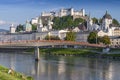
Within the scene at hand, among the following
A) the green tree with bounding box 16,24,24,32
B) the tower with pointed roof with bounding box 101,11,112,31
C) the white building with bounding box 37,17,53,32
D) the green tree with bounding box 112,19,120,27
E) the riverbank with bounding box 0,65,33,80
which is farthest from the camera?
the green tree with bounding box 16,24,24,32

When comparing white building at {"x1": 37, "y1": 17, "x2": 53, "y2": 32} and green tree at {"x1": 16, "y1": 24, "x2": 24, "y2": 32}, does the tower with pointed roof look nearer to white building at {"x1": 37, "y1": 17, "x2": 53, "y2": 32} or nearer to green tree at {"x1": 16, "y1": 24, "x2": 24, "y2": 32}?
white building at {"x1": 37, "y1": 17, "x2": 53, "y2": 32}

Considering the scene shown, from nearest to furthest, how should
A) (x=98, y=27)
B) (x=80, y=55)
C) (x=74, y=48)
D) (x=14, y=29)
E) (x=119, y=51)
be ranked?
(x=119, y=51) < (x=80, y=55) < (x=74, y=48) < (x=98, y=27) < (x=14, y=29)

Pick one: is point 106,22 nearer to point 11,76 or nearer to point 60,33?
point 60,33

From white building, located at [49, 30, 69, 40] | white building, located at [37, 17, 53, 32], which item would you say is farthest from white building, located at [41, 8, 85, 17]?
white building, located at [49, 30, 69, 40]

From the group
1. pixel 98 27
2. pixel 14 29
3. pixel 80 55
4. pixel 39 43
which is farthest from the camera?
pixel 14 29

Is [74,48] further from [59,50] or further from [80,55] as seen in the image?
[80,55]

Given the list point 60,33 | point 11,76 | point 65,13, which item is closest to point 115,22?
point 60,33

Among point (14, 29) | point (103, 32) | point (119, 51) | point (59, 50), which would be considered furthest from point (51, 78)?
point (14, 29)

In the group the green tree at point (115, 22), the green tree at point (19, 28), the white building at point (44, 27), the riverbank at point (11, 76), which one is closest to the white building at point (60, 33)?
the white building at point (44, 27)

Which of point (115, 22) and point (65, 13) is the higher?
point (65, 13)

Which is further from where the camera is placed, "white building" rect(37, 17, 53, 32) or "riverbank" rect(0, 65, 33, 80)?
"white building" rect(37, 17, 53, 32)

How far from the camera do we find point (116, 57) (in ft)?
203

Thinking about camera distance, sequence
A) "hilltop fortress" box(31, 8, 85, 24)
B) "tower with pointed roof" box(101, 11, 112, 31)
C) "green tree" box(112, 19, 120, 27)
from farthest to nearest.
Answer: "hilltop fortress" box(31, 8, 85, 24)
"green tree" box(112, 19, 120, 27)
"tower with pointed roof" box(101, 11, 112, 31)

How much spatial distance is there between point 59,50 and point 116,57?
21.5 meters
